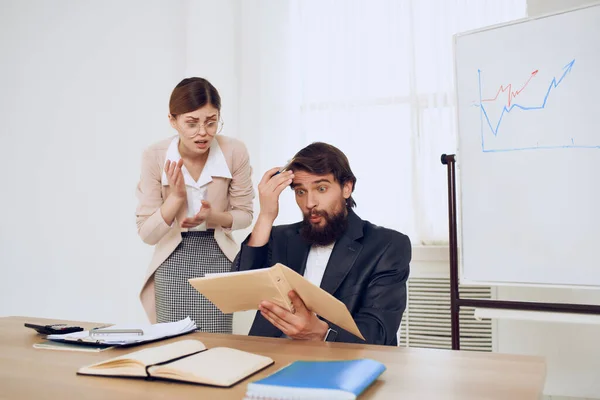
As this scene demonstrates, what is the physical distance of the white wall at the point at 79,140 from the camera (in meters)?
3.71

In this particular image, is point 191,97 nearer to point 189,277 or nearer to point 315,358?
point 189,277

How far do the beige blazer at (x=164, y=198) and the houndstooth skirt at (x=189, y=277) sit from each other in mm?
34

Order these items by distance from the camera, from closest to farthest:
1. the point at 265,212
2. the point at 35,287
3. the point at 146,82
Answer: the point at 265,212 < the point at 146,82 < the point at 35,287

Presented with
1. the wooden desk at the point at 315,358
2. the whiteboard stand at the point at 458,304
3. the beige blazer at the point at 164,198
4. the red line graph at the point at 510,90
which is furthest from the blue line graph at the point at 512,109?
the wooden desk at the point at 315,358

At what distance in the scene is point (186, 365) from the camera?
3.45ft

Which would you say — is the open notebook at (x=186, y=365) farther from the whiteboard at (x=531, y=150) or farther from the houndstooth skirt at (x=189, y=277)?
the whiteboard at (x=531, y=150)

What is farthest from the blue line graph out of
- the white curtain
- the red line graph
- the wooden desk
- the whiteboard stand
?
the wooden desk

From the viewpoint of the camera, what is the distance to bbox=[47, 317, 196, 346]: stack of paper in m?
1.40

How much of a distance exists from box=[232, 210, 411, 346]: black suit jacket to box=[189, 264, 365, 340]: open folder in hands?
1.08ft

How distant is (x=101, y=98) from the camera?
383 centimetres

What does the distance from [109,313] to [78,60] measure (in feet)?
5.58

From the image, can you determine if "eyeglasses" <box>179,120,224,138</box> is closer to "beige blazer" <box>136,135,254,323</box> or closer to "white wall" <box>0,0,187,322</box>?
"beige blazer" <box>136,135,254,323</box>

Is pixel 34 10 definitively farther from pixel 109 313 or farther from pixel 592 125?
pixel 592 125

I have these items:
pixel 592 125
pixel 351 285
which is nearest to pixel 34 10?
pixel 351 285
